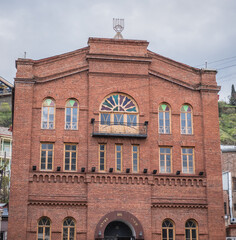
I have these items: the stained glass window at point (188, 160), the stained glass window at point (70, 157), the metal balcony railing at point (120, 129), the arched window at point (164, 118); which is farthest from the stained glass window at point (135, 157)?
the stained glass window at point (70, 157)

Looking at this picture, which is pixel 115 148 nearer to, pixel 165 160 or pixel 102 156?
pixel 102 156

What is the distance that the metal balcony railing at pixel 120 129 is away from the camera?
98.2 ft

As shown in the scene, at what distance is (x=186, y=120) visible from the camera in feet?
105

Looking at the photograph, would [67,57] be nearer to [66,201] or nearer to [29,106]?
[29,106]

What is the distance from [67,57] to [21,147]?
23.5 feet

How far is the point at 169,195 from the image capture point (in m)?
29.9

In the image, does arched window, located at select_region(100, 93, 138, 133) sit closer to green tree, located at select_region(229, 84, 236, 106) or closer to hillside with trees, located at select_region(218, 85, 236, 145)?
hillside with trees, located at select_region(218, 85, 236, 145)

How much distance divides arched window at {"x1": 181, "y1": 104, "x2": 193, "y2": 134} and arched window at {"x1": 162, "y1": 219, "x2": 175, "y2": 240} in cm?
636

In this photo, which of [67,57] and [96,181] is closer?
[96,181]

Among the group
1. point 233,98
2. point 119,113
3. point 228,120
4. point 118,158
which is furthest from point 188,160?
point 233,98

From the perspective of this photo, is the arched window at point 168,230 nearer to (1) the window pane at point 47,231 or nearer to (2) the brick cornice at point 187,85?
(1) the window pane at point 47,231

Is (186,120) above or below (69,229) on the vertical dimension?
above

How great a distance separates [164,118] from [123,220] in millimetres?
7727

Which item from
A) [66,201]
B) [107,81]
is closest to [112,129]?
[107,81]
